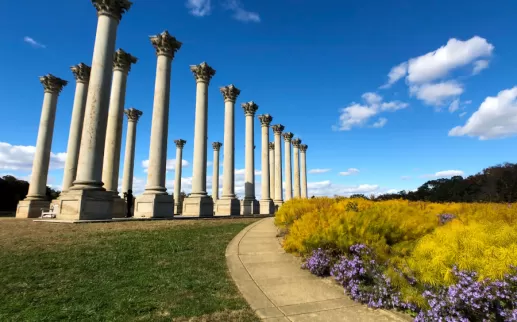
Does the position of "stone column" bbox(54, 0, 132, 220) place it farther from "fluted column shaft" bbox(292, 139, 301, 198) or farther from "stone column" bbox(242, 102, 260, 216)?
"fluted column shaft" bbox(292, 139, 301, 198)

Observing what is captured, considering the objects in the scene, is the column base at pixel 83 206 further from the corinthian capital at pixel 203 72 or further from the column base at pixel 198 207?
the corinthian capital at pixel 203 72

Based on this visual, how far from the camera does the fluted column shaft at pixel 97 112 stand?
26.5 metres

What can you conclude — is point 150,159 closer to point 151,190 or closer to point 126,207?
point 151,190

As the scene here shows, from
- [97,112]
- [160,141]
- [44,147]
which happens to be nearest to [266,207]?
[160,141]

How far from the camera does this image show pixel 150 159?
32781mm

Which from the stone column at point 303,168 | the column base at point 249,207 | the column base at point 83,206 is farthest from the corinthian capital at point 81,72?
the stone column at point 303,168

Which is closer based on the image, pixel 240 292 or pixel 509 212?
pixel 240 292

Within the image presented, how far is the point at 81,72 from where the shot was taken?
39656mm

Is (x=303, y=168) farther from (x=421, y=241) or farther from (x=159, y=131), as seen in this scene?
(x=421, y=241)

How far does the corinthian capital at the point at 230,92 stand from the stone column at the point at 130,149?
15.8m

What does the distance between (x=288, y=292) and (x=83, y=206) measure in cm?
2296

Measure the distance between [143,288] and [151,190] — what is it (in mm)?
24774

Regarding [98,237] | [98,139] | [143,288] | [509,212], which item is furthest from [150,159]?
[509,212]

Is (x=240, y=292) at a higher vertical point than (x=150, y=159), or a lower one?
lower
